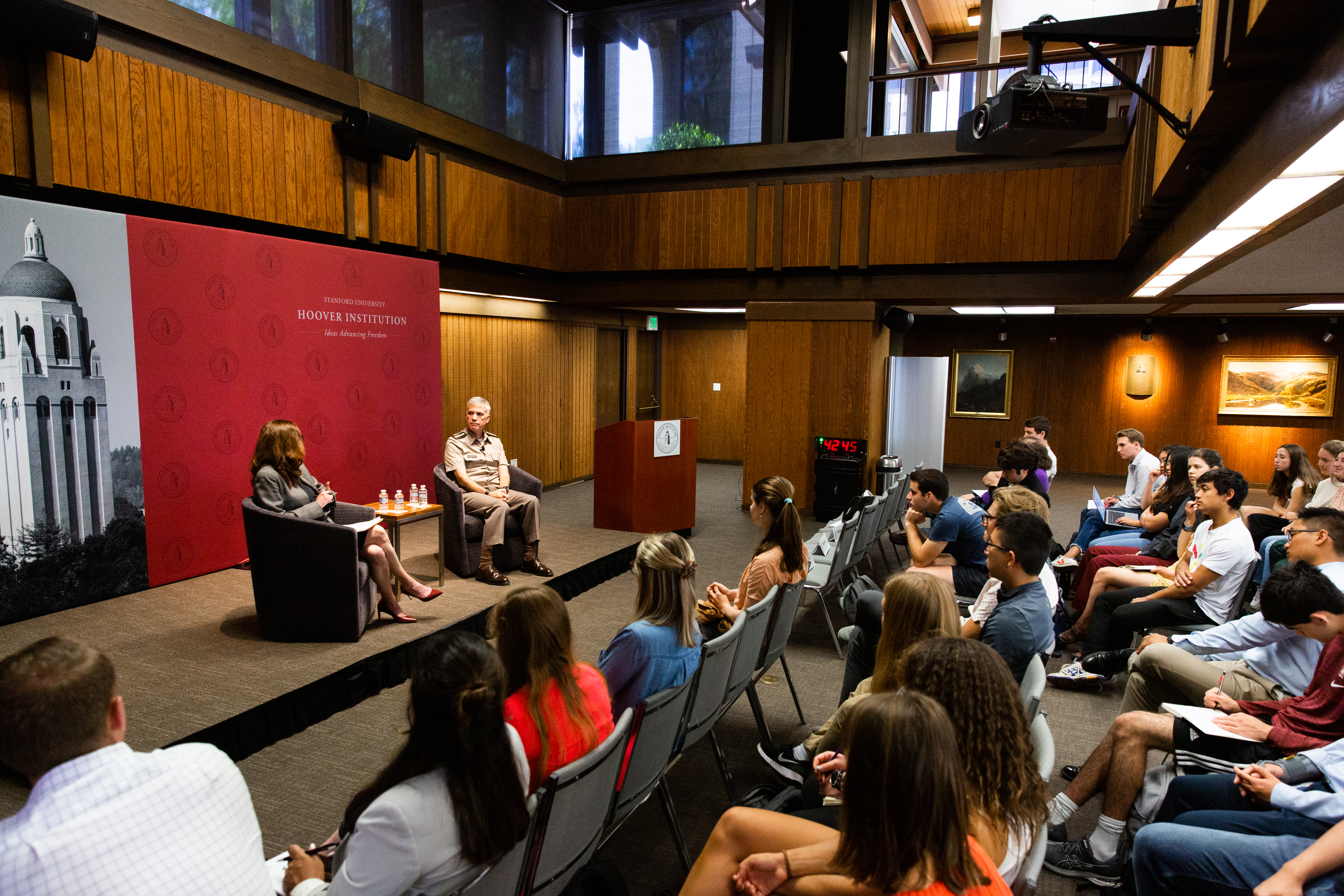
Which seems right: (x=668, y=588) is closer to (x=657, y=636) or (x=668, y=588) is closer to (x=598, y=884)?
(x=657, y=636)

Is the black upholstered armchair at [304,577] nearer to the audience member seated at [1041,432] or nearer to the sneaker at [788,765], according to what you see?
the sneaker at [788,765]

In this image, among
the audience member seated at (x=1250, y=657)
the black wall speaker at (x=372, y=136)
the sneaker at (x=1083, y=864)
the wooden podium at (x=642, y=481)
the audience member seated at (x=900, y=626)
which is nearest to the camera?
the audience member seated at (x=900, y=626)

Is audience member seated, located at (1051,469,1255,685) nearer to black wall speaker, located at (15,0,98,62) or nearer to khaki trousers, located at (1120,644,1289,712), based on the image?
khaki trousers, located at (1120,644,1289,712)

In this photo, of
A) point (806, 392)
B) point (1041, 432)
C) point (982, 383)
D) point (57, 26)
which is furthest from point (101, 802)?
point (982, 383)

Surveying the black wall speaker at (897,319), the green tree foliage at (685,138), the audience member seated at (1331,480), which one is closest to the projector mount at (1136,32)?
the audience member seated at (1331,480)

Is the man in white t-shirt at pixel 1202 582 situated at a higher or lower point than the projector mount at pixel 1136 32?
lower

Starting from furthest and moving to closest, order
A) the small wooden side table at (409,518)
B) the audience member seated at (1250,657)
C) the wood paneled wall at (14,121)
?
the small wooden side table at (409,518), the wood paneled wall at (14,121), the audience member seated at (1250,657)

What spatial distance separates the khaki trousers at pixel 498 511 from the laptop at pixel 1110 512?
4.58 meters

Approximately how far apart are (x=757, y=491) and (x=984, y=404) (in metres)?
10.8

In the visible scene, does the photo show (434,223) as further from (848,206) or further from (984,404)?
(984,404)

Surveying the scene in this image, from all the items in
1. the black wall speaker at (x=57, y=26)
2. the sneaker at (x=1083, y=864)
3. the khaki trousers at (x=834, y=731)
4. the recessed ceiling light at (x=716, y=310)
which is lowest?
the sneaker at (x=1083, y=864)

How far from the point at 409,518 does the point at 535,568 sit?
3.95 ft

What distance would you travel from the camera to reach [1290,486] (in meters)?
6.11

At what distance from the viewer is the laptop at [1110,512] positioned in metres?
6.33
